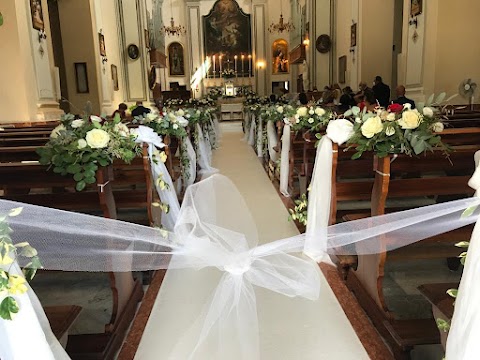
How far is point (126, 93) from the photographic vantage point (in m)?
14.3

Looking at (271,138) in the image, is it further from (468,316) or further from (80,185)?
(468,316)

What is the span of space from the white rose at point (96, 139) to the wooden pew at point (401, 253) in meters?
1.55

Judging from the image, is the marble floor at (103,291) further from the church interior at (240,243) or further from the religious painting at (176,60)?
the religious painting at (176,60)

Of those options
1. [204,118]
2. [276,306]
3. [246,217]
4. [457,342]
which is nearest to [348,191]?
[276,306]

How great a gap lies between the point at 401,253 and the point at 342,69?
35.0ft

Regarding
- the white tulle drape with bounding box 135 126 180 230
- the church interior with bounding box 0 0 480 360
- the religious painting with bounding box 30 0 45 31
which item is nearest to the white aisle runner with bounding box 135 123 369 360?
the church interior with bounding box 0 0 480 360

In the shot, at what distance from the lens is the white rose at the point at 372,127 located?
2447mm

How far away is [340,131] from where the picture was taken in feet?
9.37

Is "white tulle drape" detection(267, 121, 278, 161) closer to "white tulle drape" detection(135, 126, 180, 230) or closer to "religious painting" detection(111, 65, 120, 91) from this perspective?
"white tulle drape" detection(135, 126, 180, 230)

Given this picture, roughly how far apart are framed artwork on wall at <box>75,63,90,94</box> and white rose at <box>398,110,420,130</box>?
10.3 m

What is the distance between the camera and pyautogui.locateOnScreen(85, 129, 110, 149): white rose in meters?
2.34

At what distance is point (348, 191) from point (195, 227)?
1.58 m

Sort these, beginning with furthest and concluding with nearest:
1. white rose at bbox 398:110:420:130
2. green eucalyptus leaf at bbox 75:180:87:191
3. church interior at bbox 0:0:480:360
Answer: white rose at bbox 398:110:420:130 < green eucalyptus leaf at bbox 75:180:87:191 < church interior at bbox 0:0:480:360

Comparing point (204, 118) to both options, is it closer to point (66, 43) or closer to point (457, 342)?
point (66, 43)
